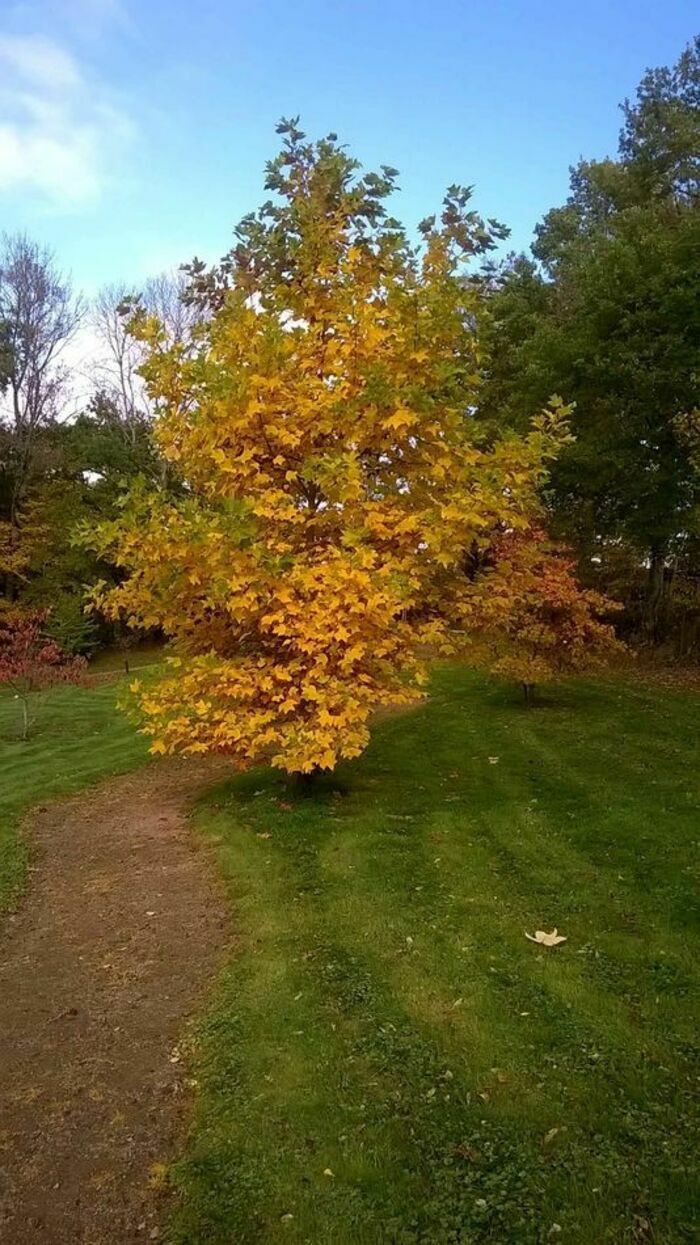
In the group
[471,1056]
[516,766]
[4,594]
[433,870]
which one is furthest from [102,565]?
[471,1056]

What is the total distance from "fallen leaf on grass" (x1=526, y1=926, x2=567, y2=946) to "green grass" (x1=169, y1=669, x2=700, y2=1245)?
10 cm

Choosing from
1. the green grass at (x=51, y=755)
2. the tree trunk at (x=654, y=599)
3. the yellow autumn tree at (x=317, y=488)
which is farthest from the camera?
the tree trunk at (x=654, y=599)

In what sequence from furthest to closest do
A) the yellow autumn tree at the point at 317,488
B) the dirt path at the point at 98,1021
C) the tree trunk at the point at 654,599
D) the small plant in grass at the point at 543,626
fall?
the tree trunk at the point at 654,599
the small plant in grass at the point at 543,626
the yellow autumn tree at the point at 317,488
the dirt path at the point at 98,1021

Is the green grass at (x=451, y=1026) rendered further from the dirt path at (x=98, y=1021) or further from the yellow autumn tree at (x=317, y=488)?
the yellow autumn tree at (x=317, y=488)

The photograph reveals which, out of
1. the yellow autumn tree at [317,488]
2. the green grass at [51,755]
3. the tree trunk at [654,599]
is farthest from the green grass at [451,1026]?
the tree trunk at [654,599]

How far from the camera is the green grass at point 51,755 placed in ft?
27.8

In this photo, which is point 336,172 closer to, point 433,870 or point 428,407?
point 428,407

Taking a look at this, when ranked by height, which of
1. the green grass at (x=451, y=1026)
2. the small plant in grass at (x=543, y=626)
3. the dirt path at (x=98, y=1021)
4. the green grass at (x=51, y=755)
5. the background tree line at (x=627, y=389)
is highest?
the background tree line at (x=627, y=389)

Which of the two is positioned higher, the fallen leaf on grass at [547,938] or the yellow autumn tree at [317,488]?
the yellow autumn tree at [317,488]

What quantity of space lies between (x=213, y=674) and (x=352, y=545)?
198 cm

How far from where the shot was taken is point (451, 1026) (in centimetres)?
441

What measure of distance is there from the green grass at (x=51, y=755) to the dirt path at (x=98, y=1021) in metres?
0.32

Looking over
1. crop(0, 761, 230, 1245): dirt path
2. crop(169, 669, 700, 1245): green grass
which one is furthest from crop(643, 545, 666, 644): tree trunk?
crop(0, 761, 230, 1245): dirt path

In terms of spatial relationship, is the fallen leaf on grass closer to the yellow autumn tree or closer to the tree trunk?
the yellow autumn tree
